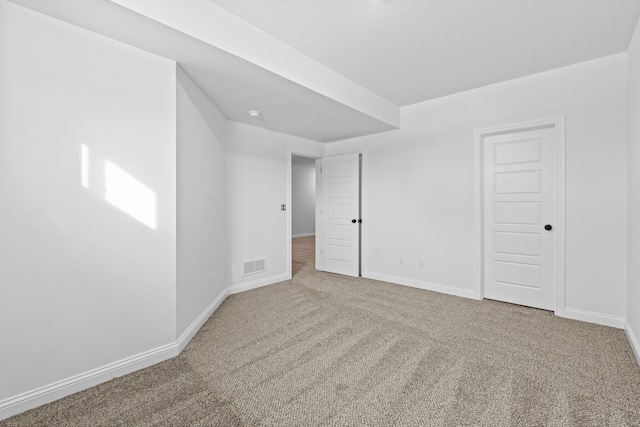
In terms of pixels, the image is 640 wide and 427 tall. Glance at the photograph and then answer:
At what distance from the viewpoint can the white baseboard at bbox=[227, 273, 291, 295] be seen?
3.88m

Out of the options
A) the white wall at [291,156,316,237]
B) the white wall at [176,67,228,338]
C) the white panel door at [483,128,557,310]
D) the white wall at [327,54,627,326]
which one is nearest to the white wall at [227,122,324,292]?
the white wall at [176,67,228,338]

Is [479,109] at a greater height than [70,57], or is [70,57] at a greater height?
[479,109]

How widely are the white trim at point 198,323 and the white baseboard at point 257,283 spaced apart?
21 cm

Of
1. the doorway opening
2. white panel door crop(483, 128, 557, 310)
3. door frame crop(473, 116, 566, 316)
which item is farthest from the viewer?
the doorway opening

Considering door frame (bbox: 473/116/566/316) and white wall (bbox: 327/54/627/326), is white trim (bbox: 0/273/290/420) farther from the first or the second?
door frame (bbox: 473/116/566/316)

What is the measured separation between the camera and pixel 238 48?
217 centimetres

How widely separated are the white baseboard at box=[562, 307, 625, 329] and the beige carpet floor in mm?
102

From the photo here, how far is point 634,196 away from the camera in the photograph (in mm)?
2346

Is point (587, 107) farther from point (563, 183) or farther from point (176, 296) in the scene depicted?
point (176, 296)

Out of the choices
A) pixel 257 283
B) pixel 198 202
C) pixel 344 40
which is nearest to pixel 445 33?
pixel 344 40

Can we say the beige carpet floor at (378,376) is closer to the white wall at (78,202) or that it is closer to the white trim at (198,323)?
the white trim at (198,323)

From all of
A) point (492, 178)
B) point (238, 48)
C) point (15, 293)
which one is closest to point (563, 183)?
point (492, 178)

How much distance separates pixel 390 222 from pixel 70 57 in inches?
154

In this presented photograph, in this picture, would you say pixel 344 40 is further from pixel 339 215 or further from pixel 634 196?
pixel 339 215
